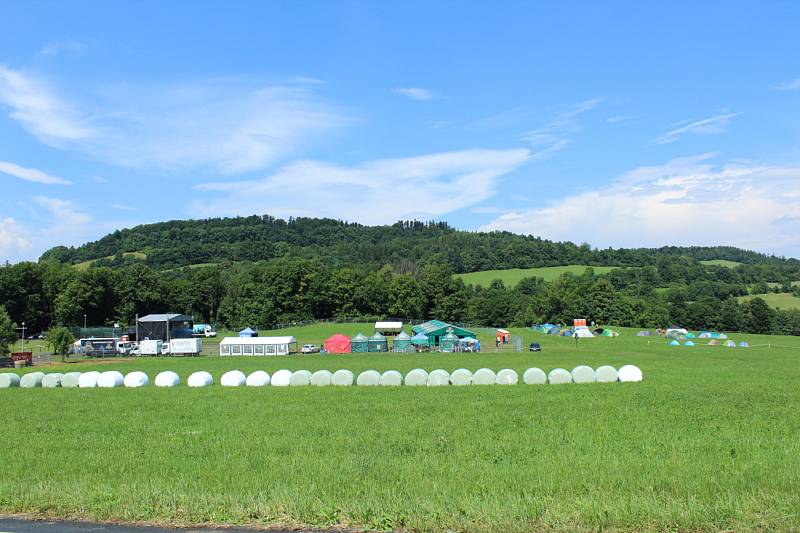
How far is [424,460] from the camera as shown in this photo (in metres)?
14.0

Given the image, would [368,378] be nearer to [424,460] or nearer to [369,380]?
[369,380]

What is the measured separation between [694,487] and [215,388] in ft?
85.1

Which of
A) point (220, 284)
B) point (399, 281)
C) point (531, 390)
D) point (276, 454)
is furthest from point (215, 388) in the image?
point (220, 284)

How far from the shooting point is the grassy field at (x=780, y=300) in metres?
132

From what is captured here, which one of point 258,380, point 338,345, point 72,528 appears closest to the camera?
point 72,528

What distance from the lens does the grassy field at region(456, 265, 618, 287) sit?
16538 centimetres

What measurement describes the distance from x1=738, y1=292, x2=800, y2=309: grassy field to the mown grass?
123364mm

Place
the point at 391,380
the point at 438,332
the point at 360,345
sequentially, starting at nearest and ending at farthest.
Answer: the point at 391,380 < the point at 360,345 < the point at 438,332

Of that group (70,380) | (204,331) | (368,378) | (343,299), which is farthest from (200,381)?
(343,299)

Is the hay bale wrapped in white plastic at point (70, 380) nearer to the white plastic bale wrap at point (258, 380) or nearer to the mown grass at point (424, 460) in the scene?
the mown grass at point (424, 460)

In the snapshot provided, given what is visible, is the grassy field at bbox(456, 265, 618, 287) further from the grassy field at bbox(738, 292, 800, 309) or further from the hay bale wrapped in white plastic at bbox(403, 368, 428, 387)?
the hay bale wrapped in white plastic at bbox(403, 368, 428, 387)

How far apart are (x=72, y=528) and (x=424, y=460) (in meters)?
6.91

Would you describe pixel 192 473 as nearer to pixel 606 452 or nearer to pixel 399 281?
pixel 606 452

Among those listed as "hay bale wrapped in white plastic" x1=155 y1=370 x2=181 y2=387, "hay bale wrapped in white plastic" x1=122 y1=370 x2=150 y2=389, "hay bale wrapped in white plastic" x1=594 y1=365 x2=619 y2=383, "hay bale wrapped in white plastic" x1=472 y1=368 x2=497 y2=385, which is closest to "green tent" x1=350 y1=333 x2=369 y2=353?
"hay bale wrapped in white plastic" x1=155 y1=370 x2=181 y2=387
